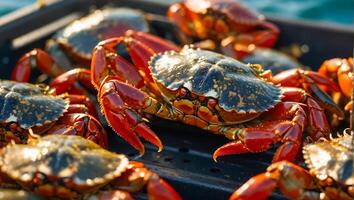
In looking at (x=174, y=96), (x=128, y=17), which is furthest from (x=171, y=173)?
(x=128, y=17)

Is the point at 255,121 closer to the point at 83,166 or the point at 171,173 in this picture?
the point at 171,173

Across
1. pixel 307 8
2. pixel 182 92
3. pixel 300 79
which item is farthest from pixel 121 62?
pixel 307 8

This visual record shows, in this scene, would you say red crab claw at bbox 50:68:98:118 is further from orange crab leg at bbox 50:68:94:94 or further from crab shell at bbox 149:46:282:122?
crab shell at bbox 149:46:282:122

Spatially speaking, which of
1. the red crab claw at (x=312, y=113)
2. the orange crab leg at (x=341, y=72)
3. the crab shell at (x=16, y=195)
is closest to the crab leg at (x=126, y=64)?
the red crab claw at (x=312, y=113)

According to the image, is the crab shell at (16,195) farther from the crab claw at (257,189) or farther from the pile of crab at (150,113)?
the crab claw at (257,189)

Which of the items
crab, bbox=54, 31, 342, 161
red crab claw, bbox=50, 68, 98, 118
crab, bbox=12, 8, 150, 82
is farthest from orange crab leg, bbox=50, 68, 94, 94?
crab, bbox=12, 8, 150, 82

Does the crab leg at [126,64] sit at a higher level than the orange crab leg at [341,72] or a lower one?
higher
